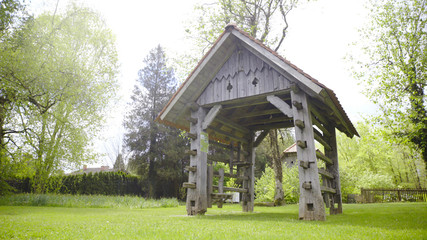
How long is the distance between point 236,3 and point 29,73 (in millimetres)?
14566

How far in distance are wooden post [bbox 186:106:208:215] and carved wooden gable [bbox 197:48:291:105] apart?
97cm

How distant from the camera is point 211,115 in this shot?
30.2ft

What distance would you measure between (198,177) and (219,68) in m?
3.93

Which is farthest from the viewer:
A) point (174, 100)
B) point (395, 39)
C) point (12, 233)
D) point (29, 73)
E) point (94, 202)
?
point (395, 39)

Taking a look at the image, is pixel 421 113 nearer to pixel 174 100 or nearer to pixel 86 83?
pixel 174 100

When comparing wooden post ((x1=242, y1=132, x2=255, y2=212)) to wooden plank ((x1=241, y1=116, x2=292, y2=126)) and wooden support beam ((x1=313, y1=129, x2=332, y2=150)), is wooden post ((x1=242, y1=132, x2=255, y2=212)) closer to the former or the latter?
wooden plank ((x1=241, y1=116, x2=292, y2=126))

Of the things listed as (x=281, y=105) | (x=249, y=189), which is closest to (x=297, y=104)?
(x=281, y=105)

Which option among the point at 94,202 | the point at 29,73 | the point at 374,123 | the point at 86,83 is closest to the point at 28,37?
the point at 29,73

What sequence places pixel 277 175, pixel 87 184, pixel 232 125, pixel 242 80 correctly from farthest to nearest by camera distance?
1. pixel 87 184
2. pixel 277 175
3. pixel 232 125
4. pixel 242 80

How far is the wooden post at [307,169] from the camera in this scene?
6734 mm

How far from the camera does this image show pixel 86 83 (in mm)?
17875

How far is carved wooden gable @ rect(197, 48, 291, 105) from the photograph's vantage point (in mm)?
8266

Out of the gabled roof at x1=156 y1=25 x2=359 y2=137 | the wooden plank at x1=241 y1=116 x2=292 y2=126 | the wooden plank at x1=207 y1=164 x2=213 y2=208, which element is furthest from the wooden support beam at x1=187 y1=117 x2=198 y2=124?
the wooden plank at x1=241 y1=116 x2=292 y2=126

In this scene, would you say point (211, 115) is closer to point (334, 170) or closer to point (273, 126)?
point (273, 126)
